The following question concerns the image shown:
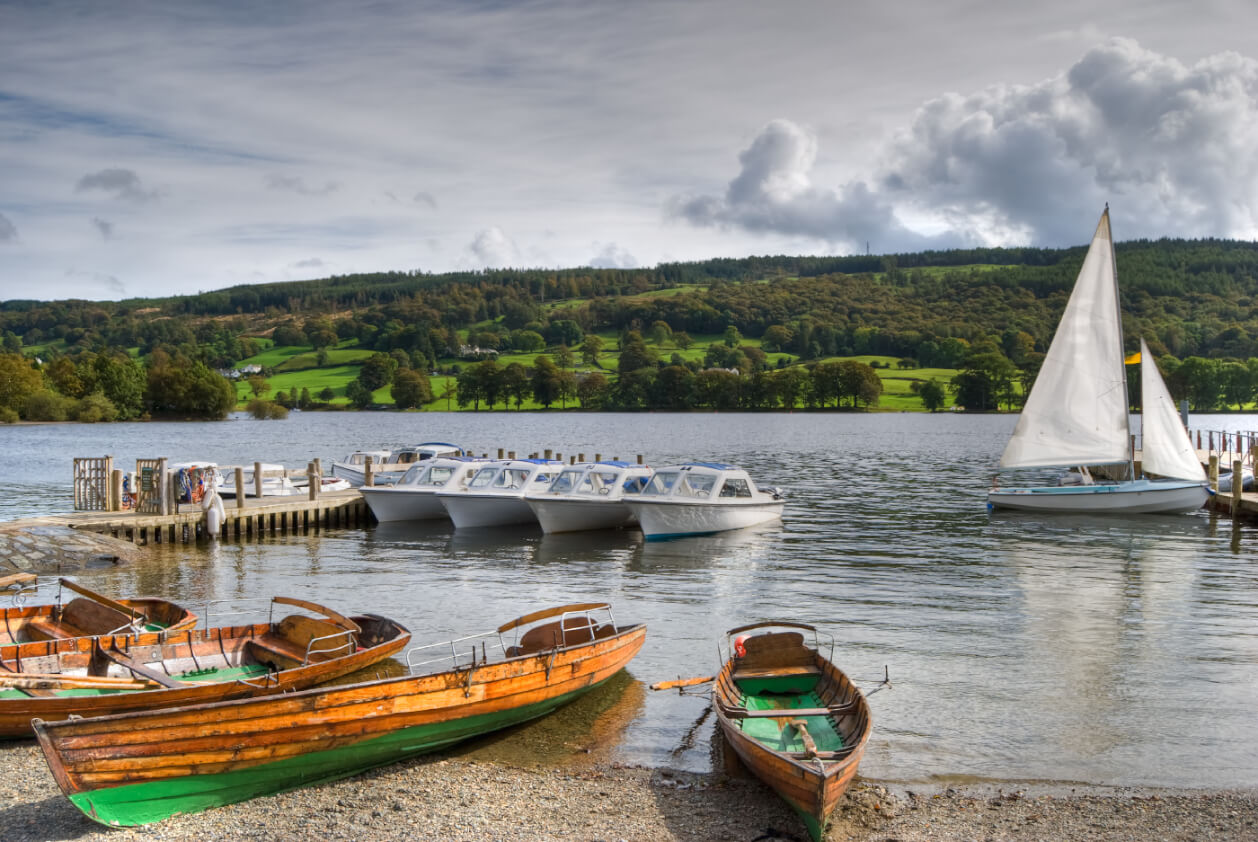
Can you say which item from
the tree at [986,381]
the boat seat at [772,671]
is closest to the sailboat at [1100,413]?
the boat seat at [772,671]

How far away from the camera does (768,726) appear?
43.5 ft

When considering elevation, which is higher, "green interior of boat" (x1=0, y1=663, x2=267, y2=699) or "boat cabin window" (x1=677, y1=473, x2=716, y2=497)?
"boat cabin window" (x1=677, y1=473, x2=716, y2=497)

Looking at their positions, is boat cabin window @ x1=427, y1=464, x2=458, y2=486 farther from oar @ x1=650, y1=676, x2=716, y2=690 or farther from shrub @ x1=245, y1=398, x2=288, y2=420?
shrub @ x1=245, y1=398, x2=288, y2=420

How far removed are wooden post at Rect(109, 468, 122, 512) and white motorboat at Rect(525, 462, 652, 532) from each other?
46.4 feet

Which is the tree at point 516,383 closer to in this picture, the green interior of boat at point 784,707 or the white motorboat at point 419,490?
the white motorboat at point 419,490

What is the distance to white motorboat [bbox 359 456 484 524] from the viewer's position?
38.6 m

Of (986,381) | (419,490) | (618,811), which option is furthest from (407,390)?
(618,811)

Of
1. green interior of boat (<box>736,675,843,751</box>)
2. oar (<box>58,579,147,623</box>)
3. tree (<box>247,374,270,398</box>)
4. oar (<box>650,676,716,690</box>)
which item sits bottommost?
oar (<box>650,676,716,690</box>)

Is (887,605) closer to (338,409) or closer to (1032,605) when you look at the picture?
(1032,605)

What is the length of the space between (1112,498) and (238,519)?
35.1 metres

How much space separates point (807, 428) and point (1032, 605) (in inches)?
4195

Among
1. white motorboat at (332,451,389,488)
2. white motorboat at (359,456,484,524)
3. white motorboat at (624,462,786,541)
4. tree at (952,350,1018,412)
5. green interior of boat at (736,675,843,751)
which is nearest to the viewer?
green interior of boat at (736,675,843,751)

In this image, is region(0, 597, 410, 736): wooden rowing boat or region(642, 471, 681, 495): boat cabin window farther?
region(642, 471, 681, 495): boat cabin window

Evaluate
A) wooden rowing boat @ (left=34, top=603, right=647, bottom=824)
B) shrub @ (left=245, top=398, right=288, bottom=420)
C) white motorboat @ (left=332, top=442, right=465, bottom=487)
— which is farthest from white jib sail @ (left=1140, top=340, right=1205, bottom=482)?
shrub @ (left=245, top=398, right=288, bottom=420)
